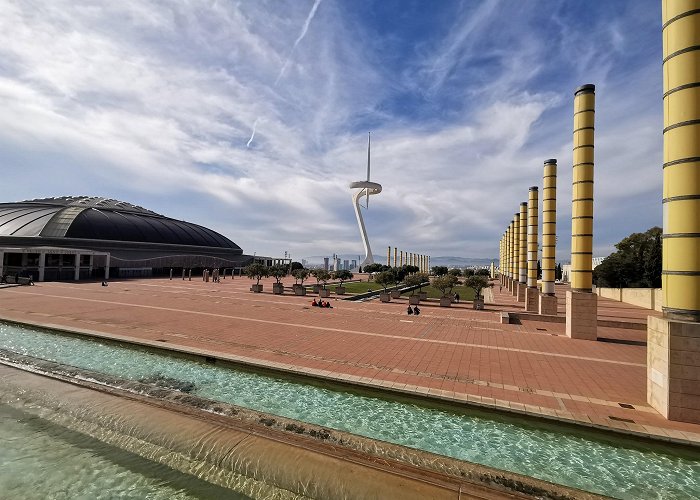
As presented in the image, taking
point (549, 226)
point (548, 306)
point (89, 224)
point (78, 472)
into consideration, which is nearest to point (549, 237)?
point (549, 226)

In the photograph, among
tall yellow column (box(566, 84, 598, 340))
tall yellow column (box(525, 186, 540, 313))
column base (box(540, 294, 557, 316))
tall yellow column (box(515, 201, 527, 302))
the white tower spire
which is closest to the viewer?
tall yellow column (box(566, 84, 598, 340))

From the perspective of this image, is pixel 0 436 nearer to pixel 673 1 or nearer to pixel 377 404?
pixel 377 404

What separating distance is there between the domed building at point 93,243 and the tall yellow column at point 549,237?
50.9m

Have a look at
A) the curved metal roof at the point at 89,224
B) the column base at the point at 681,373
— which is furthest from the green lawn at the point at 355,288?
the curved metal roof at the point at 89,224

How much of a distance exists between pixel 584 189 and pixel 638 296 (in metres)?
20.5

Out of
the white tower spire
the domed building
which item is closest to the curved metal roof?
the domed building

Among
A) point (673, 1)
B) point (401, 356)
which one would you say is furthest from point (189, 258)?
point (673, 1)

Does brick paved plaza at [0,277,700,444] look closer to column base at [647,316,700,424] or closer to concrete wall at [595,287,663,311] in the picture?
column base at [647,316,700,424]

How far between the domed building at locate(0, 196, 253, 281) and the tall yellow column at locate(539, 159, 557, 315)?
5085 centimetres

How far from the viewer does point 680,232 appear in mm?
8297

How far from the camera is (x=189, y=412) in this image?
22.1 feet

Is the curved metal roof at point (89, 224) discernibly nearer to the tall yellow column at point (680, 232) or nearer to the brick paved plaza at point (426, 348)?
the brick paved plaza at point (426, 348)

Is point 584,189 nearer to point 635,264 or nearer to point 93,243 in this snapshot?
point 635,264

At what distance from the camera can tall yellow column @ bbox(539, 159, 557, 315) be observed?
21.0 m
